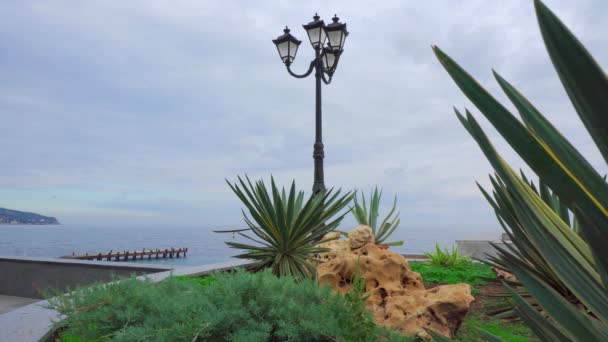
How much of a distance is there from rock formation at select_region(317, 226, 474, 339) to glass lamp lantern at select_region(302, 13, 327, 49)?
4.13 m

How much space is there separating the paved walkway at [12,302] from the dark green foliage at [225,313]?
6.56 metres

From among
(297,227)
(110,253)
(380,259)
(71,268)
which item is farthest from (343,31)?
(110,253)

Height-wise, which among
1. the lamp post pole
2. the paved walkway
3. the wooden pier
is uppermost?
the lamp post pole

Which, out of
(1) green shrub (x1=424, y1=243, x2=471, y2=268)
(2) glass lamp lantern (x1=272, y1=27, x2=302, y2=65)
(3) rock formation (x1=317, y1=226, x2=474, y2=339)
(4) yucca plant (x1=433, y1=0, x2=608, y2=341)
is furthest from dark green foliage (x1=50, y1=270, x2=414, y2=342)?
(1) green shrub (x1=424, y1=243, x2=471, y2=268)

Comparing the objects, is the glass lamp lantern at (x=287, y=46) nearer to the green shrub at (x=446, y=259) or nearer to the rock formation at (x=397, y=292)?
the rock formation at (x=397, y=292)

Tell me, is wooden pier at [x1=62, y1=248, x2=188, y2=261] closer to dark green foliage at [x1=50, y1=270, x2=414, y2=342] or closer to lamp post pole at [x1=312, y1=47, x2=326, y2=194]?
lamp post pole at [x1=312, y1=47, x2=326, y2=194]

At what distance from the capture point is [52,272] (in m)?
9.38

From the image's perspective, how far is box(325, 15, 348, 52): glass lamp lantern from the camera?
798 cm

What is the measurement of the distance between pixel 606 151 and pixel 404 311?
3677 mm

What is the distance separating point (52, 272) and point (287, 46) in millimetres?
7348

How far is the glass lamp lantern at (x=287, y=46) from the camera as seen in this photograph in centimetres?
827

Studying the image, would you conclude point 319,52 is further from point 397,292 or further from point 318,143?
point 397,292

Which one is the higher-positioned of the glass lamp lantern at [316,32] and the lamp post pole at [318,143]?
the glass lamp lantern at [316,32]

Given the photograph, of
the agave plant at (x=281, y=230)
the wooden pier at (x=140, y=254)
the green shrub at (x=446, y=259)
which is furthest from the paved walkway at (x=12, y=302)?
the wooden pier at (x=140, y=254)
